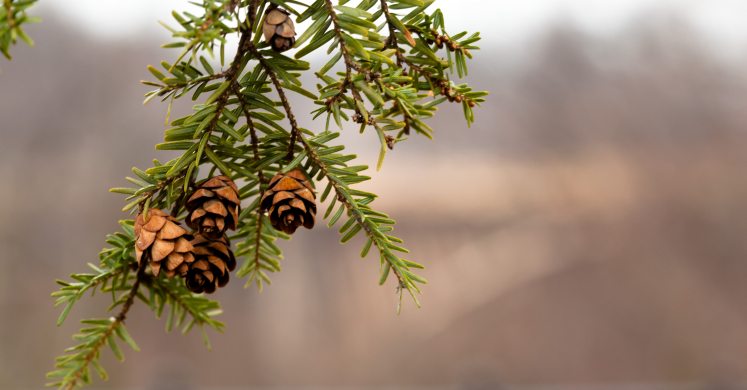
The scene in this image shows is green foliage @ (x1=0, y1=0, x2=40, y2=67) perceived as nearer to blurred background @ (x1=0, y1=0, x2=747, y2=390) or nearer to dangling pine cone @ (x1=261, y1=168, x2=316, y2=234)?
dangling pine cone @ (x1=261, y1=168, x2=316, y2=234)

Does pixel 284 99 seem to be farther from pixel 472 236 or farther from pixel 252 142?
pixel 472 236

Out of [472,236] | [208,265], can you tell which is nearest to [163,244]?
[208,265]

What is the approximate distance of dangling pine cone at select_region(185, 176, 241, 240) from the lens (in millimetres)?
153

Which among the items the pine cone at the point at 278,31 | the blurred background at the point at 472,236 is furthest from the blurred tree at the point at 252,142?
the blurred background at the point at 472,236

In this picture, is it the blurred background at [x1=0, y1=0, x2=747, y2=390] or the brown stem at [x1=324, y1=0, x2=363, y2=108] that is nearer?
the brown stem at [x1=324, y1=0, x2=363, y2=108]

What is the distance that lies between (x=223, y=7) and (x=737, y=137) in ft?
6.30

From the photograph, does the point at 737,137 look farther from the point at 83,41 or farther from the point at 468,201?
the point at 83,41

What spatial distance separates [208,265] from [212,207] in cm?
3

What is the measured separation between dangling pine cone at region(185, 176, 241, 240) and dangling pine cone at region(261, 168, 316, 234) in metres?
0.01

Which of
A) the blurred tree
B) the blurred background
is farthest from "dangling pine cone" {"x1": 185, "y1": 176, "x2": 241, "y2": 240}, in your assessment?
the blurred background

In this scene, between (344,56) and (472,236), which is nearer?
(344,56)

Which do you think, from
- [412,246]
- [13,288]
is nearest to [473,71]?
[412,246]

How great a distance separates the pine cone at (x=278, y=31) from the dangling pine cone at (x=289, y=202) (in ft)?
0.16

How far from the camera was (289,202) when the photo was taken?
157 millimetres
